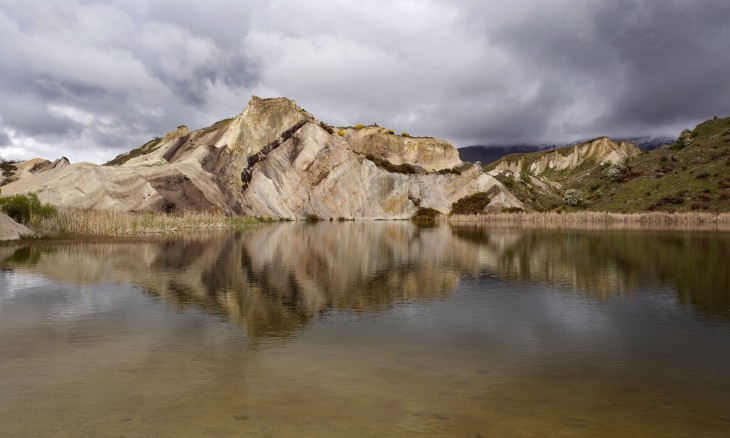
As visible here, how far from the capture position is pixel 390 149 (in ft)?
395

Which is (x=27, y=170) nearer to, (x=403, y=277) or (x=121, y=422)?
(x=403, y=277)

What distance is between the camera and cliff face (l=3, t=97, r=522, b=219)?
58.9m

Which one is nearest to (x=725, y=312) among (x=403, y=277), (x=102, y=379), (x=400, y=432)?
(x=403, y=277)

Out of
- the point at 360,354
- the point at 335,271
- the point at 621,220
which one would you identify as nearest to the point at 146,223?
the point at 335,271

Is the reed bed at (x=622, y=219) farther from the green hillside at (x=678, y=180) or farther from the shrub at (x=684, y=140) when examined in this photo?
the shrub at (x=684, y=140)

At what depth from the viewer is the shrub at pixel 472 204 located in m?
101

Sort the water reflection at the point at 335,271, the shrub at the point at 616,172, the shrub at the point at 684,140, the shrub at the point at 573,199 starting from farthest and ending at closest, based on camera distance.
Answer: the shrub at the point at 616,172 < the shrub at the point at 684,140 < the shrub at the point at 573,199 < the water reflection at the point at 335,271

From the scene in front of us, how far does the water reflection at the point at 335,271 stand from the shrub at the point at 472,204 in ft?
229

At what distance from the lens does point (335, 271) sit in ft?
65.1

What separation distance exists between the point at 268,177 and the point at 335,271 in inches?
2604

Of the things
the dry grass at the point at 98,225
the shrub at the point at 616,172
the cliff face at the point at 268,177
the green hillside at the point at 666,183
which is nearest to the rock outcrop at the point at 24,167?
the cliff face at the point at 268,177

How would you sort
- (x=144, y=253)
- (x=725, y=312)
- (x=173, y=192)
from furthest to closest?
(x=173, y=192) → (x=144, y=253) → (x=725, y=312)

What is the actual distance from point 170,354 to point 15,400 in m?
2.42

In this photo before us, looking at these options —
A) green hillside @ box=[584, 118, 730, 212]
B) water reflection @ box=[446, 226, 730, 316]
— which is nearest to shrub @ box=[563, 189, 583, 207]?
green hillside @ box=[584, 118, 730, 212]
